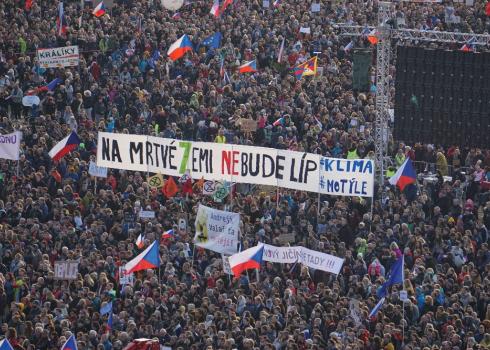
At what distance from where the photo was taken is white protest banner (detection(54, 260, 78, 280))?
119 feet

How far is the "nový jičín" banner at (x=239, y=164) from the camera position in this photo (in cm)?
3825

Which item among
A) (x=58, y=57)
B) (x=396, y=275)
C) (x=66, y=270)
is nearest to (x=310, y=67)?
(x=58, y=57)

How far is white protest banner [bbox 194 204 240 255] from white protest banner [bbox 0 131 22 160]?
19.3ft

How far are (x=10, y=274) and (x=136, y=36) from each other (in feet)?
48.4

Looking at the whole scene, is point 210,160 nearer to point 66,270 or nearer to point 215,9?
point 66,270

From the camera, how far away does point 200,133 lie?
44750 millimetres

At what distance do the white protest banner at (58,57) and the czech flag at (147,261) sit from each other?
13222mm

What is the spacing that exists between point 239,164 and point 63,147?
461 centimetres

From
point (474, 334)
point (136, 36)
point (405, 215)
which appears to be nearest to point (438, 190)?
point (405, 215)

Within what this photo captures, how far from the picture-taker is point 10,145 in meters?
41.8

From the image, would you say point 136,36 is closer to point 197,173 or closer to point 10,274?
point 197,173

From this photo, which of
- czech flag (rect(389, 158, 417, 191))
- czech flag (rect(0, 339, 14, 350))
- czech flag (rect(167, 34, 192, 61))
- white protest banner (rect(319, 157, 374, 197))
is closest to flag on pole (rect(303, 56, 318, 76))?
czech flag (rect(167, 34, 192, 61))

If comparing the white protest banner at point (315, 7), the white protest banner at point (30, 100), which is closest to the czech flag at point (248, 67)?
the white protest banner at point (315, 7)

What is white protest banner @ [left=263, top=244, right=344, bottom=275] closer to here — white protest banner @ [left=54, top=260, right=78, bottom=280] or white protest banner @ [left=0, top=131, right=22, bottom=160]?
white protest banner @ [left=54, top=260, right=78, bottom=280]
